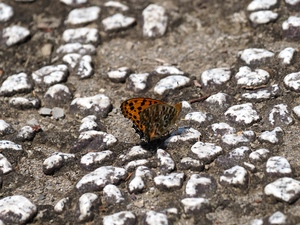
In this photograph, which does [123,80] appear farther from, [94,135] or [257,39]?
[257,39]

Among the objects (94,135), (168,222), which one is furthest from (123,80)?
(168,222)

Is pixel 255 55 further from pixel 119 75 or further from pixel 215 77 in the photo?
pixel 119 75

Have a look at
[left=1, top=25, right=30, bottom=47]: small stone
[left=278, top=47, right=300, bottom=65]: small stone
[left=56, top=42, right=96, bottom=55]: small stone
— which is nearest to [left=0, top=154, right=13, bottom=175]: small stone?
[left=56, top=42, right=96, bottom=55]: small stone

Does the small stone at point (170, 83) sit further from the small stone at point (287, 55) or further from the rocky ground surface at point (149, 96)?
the small stone at point (287, 55)

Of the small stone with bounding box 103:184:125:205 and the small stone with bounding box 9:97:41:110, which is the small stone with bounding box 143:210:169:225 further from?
the small stone with bounding box 9:97:41:110

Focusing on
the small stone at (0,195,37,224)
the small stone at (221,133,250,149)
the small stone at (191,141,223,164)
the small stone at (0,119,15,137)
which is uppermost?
the small stone at (221,133,250,149)

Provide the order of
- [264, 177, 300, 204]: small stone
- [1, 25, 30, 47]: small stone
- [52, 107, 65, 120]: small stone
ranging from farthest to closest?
1. [1, 25, 30, 47]: small stone
2. [52, 107, 65, 120]: small stone
3. [264, 177, 300, 204]: small stone
